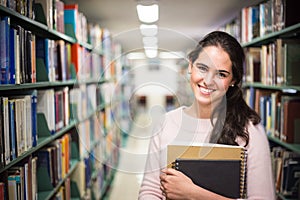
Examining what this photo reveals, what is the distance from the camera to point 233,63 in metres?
1.31

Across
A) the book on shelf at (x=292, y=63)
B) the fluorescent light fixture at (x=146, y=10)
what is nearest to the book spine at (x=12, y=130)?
the fluorescent light fixture at (x=146, y=10)

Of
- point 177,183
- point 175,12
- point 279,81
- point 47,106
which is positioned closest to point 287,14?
point 279,81

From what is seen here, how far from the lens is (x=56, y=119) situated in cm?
231

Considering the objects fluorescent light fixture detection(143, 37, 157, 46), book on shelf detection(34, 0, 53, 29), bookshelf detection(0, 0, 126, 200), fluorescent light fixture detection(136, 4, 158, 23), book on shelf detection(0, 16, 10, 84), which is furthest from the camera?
fluorescent light fixture detection(136, 4, 158, 23)

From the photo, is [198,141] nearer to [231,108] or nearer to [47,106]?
[231,108]

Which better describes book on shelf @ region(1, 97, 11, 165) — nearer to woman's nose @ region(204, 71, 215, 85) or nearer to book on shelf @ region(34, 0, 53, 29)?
book on shelf @ region(34, 0, 53, 29)

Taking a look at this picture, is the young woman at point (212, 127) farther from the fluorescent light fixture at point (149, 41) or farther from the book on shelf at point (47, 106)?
the book on shelf at point (47, 106)

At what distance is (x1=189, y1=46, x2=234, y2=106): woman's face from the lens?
48.6 inches

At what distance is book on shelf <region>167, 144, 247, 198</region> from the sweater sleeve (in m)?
0.02

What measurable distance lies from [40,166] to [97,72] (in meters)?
1.54

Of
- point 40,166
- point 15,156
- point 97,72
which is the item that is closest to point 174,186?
point 15,156

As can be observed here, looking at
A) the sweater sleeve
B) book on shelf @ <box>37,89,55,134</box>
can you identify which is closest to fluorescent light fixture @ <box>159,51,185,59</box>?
the sweater sleeve

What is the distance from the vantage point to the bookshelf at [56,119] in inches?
59.9

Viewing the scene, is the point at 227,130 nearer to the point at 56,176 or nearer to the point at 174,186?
Result: the point at 174,186
